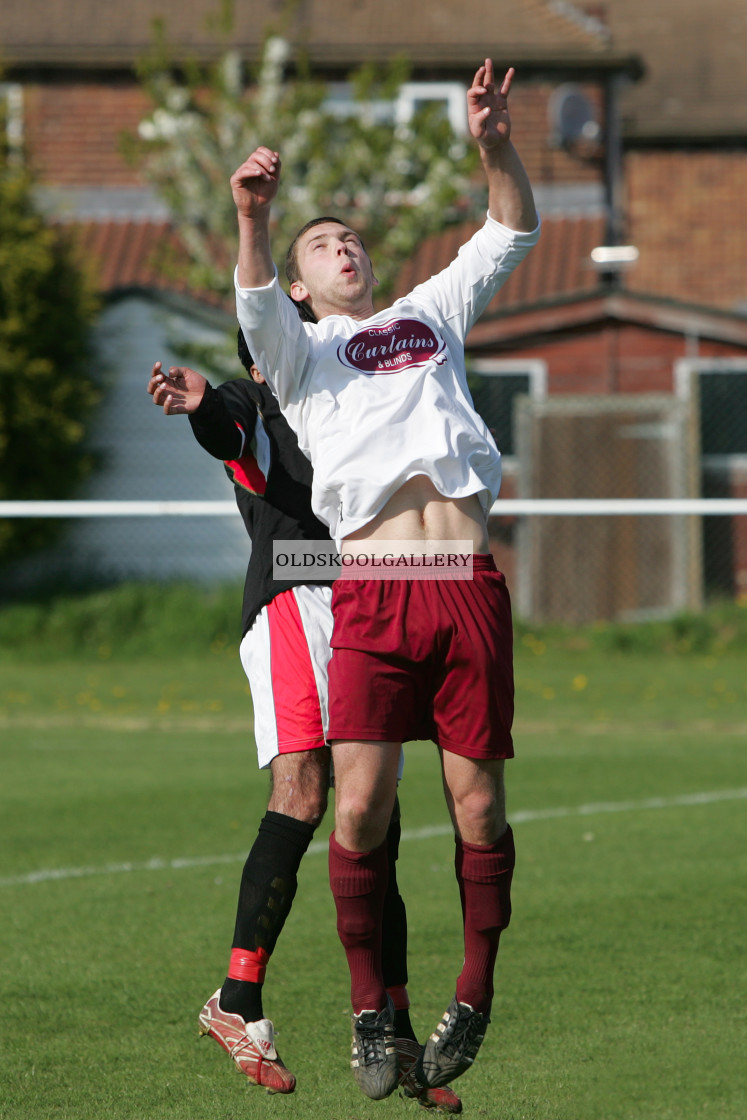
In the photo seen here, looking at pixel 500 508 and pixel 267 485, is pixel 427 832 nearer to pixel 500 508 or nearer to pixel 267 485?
pixel 267 485

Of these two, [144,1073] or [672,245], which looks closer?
[144,1073]

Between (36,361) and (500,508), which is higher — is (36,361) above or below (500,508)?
above

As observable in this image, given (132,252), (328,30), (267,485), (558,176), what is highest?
(328,30)

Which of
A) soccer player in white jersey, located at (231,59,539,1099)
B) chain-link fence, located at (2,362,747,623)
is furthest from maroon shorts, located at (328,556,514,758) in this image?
chain-link fence, located at (2,362,747,623)

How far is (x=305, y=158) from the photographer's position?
59.9 feet

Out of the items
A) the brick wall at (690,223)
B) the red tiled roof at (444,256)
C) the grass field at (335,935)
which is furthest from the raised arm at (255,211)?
the brick wall at (690,223)

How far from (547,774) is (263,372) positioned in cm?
608

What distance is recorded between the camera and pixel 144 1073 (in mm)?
4113

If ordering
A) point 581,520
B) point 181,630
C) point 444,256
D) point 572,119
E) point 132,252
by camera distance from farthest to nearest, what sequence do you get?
point 572,119, point 132,252, point 444,256, point 581,520, point 181,630

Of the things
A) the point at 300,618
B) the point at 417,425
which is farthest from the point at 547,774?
the point at 417,425

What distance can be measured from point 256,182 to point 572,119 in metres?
20.6

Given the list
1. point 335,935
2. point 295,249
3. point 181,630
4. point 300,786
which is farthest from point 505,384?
point 300,786

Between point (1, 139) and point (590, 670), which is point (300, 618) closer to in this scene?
point (590, 670)

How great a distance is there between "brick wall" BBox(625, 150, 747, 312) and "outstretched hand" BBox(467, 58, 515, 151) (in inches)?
952
